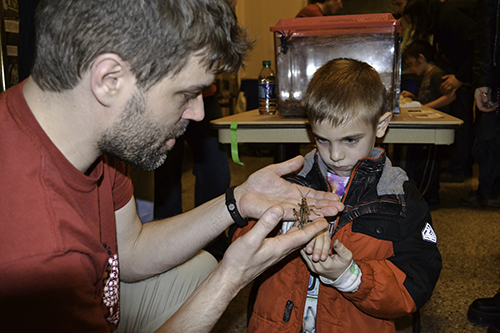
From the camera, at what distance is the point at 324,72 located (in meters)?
1.52

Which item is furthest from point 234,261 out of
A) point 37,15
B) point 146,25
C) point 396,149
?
point 396,149

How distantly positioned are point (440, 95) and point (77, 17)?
364 cm

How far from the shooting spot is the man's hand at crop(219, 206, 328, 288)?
3.41 ft

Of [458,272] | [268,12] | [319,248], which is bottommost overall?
[458,272]

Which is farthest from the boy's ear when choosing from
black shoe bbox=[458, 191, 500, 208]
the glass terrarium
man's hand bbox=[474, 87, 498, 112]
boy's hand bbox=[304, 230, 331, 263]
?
black shoe bbox=[458, 191, 500, 208]

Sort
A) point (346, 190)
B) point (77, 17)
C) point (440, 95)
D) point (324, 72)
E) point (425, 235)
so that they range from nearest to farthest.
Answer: point (77, 17) < point (425, 235) < point (346, 190) < point (324, 72) < point (440, 95)

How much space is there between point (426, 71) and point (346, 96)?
3.05 meters

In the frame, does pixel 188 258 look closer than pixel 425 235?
No

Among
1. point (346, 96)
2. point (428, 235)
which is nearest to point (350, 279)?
point (428, 235)

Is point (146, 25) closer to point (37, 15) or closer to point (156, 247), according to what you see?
point (37, 15)

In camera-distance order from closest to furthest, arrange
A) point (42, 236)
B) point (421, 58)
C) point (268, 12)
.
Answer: point (42, 236) → point (421, 58) → point (268, 12)

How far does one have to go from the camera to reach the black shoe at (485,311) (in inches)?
73.3

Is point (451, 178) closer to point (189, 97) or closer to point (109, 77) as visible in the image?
point (189, 97)

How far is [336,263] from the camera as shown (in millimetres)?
1171
